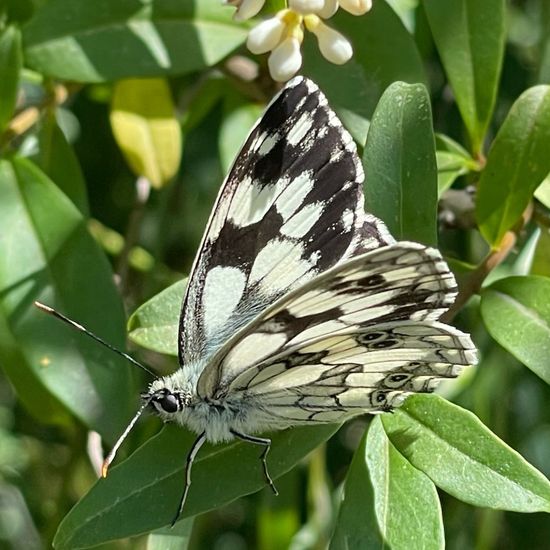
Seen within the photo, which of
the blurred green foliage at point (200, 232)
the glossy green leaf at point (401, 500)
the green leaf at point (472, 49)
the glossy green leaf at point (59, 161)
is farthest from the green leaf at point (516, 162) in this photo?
the glossy green leaf at point (59, 161)

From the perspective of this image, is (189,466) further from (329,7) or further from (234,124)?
(234,124)

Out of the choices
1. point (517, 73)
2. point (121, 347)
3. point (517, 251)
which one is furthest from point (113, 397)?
point (517, 73)

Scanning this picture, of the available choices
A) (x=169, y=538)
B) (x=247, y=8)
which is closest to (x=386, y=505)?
(x=169, y=538)

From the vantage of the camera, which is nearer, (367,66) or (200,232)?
(367,66)

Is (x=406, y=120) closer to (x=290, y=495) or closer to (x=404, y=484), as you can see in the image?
(x=404, y=484)

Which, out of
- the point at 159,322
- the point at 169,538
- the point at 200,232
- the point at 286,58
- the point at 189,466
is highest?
the point at 286,58

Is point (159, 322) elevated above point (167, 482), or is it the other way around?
point (159, 322)
